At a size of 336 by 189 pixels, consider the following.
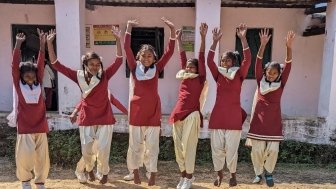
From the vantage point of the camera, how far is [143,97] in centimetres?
459

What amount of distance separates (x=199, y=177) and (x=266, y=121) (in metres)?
1.47

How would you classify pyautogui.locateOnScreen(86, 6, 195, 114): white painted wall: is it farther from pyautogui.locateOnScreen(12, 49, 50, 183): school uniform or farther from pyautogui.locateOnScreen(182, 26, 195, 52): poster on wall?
pyautogui.locateOnScreen(12, 49, 50, 183): school uniform

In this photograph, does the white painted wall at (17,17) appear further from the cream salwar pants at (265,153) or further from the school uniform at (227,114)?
the cream salwar pants at (265,153)

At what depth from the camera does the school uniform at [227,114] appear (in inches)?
179

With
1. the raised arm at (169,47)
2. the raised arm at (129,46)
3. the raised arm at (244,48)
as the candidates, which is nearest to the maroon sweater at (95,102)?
the raised arm at (129,46)

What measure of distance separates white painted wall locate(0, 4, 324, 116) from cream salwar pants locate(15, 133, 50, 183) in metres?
4.08

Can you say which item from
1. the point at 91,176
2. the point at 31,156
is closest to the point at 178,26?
the point at 91,176

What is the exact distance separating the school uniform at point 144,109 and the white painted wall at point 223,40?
3.59 metres

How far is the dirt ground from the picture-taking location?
16.8 ft

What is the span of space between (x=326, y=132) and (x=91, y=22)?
16.2 ft

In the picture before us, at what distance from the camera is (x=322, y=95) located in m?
6.84

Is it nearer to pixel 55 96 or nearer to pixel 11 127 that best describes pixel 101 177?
pixel 11 127

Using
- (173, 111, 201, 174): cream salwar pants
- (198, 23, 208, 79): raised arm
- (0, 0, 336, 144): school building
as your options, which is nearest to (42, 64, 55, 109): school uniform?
(0, 0, 336, 144): school building

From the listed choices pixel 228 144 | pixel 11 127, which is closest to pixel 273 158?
pixel 228 144
